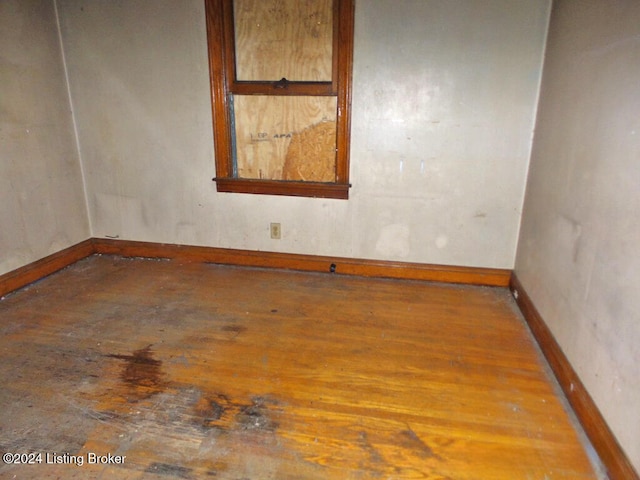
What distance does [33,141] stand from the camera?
2.82m

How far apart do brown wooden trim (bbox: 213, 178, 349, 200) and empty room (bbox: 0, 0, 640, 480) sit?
0.02m

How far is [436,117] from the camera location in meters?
2.71

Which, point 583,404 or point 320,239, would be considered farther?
point 320,239

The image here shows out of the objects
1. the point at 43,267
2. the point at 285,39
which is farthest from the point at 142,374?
the point at 285,39

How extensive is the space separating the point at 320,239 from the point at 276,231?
1.12 ft

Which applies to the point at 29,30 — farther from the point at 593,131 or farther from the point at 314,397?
the point at 593,131

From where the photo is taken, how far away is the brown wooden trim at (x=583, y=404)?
1.34 m

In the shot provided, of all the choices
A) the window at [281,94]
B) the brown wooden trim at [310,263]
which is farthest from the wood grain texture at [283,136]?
the brown wooden trim at [310,263]

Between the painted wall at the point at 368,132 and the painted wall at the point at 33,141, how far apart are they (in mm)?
132

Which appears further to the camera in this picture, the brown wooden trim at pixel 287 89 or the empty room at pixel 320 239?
the brown wooden trim at pixel 287 89

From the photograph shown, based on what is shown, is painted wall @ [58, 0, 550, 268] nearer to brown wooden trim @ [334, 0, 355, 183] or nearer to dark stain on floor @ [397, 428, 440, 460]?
brown wooden trim @ [334, 0, 355, 183]

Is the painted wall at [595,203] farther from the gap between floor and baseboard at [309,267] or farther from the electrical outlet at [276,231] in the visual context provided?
the electrical outlet at [276,231]

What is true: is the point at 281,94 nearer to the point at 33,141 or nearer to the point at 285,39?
the point at 285,39

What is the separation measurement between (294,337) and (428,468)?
39.1 inches
